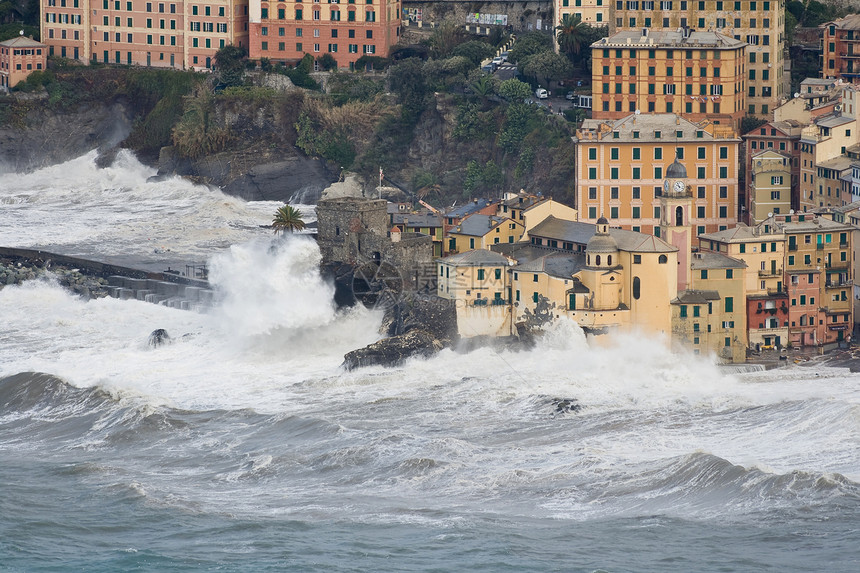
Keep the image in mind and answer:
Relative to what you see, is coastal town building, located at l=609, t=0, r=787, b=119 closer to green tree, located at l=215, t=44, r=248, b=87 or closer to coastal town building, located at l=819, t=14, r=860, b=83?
coastal town building, located at l=819, t=14, r=860, b=83

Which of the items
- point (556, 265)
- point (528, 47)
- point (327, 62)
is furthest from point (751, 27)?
point (327, 62)

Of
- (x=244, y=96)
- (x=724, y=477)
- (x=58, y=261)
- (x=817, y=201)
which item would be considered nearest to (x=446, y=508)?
(x=724, y=477)

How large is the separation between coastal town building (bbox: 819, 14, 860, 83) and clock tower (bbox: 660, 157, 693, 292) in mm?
35823

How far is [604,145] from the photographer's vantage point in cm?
14038

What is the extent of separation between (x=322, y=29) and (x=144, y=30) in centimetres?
1735

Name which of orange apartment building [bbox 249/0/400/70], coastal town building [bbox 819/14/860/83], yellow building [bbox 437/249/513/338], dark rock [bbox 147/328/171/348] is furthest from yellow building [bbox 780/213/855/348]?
orange apartment building [bbox 249/0/400/70]

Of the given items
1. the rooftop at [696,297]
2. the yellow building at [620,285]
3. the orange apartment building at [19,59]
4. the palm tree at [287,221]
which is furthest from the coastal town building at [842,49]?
the orange apartment building at [19,59]

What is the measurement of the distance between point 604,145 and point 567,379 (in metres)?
24.8

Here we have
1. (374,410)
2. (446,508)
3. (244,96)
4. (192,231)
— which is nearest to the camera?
(446,508)

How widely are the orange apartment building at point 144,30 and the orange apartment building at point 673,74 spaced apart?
45.9 m

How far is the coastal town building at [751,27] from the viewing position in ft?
509

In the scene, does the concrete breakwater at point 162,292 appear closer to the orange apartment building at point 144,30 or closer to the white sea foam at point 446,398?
the white sea foam at point 446,398

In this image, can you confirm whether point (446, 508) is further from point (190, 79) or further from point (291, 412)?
point (190, 79)

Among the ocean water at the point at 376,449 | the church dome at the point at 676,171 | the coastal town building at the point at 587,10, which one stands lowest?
the ocean water at the point at 376,449
